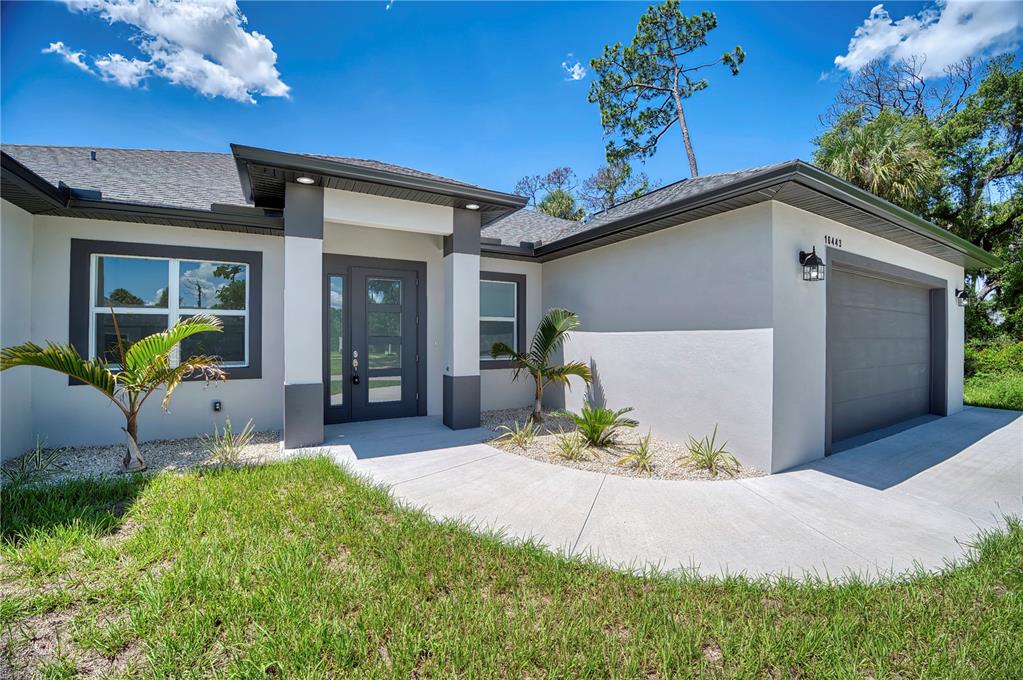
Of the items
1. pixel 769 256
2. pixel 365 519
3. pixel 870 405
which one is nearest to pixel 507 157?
pixel 769 256

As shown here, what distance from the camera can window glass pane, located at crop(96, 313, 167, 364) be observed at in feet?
18.5

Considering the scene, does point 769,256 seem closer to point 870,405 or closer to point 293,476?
point 870,405

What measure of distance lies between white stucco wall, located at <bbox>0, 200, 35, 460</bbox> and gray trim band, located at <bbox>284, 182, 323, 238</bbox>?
2.92 metres

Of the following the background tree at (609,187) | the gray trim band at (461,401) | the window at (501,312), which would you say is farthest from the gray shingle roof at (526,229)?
the background tree at (609,187)

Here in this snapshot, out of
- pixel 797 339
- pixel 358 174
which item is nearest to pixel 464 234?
pixel 358 174

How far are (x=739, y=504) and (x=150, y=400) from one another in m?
7.57

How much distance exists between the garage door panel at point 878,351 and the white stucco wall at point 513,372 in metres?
5.14

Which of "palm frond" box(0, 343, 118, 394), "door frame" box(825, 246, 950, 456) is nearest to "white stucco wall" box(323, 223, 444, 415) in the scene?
"palm frond" box(0, 343, 118, 394)

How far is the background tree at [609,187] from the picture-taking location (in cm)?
2303

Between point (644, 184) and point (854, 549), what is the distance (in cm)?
2403

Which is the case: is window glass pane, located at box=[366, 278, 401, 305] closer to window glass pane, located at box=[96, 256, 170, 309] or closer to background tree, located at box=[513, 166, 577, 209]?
window glass pane, located at box=[96, 256, 170, 309]

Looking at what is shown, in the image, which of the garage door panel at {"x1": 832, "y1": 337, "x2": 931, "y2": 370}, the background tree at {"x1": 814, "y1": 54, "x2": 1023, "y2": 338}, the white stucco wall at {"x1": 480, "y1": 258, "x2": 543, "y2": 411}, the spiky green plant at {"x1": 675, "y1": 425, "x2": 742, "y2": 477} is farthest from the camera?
the background tree at {"x1": 814, "y1": 54, "x2": 1023, "y2": 338}

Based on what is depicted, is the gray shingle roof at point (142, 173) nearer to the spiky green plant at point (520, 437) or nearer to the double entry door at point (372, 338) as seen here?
the double entry door at point (372, 338)

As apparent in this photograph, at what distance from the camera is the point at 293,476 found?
4.26 meters
